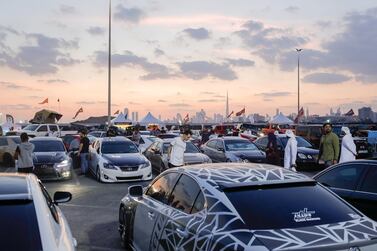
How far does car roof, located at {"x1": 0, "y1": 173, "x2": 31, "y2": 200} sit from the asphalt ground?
2.88 m

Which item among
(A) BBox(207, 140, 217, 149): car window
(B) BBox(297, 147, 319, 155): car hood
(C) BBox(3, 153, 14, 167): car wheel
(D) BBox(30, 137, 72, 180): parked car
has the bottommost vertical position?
(C) BBox(3, 153, 14, 167): car wheel

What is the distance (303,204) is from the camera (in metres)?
4.11

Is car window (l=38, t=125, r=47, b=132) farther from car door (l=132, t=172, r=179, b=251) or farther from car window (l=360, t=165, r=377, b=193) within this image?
car window (l=360, t=165, r=377, b=193)

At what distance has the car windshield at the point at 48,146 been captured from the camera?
55.5 ft

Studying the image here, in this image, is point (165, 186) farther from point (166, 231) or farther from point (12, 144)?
point (12, 144)

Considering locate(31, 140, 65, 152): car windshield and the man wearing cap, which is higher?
the man wearing cap

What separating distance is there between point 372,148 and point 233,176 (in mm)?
20307

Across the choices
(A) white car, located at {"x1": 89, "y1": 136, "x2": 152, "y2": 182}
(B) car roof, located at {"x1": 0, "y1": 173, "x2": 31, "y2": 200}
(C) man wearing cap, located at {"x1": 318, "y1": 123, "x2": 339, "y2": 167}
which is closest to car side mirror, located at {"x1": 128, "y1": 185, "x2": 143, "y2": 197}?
(B) car roof, located at {"x1": 0, "y1": 173, "x2": 31, "y2": 200}

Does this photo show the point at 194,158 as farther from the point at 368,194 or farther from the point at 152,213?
the point at 152,213

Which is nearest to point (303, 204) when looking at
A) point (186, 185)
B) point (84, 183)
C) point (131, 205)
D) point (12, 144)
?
point (186, 185)

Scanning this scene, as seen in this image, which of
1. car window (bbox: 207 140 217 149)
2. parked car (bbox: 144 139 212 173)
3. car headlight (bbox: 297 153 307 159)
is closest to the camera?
parked car (bbox: 144 139 212 173)

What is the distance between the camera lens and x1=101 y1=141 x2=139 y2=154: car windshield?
652 inches

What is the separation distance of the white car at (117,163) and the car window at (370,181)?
960cm

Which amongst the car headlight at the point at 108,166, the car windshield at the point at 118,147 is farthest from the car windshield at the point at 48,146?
the car headlight at the point at 108,166
